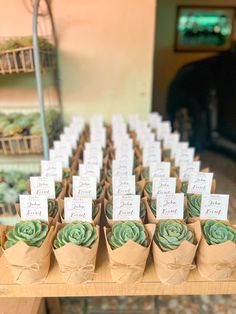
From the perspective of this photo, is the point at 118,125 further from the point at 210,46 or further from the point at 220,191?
the point at 210,46

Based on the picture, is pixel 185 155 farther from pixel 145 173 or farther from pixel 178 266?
pixel 178 266

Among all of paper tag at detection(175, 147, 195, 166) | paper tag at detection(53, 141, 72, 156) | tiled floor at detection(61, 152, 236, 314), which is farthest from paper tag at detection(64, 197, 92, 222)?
tiled floor at detection(61, 152, 236, 314)

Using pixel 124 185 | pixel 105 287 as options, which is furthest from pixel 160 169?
pixel 105 287

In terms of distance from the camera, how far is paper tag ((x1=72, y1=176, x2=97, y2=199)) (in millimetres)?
1078

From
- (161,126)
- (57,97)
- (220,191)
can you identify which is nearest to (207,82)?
(220,191)

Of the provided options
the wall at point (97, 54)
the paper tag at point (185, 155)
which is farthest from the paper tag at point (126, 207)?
the wall at point (97, 54)

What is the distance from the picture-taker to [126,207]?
0.94 m

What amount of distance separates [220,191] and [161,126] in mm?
1189

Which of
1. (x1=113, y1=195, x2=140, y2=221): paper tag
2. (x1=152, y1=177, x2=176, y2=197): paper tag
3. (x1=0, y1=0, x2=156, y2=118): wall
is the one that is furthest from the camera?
(x1=0, y1=0, x2=156, y2=118): wall

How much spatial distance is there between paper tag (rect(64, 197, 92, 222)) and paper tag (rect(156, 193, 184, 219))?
0.25 meters

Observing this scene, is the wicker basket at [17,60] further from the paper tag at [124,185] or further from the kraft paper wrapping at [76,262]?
the kraft paper wrapping at [76,262]

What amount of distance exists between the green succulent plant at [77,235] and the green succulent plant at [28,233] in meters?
0.05

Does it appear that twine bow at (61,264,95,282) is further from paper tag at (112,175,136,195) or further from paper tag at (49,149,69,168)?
paper tag at (49,149,69,168)

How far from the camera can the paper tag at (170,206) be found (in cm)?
A: 94
